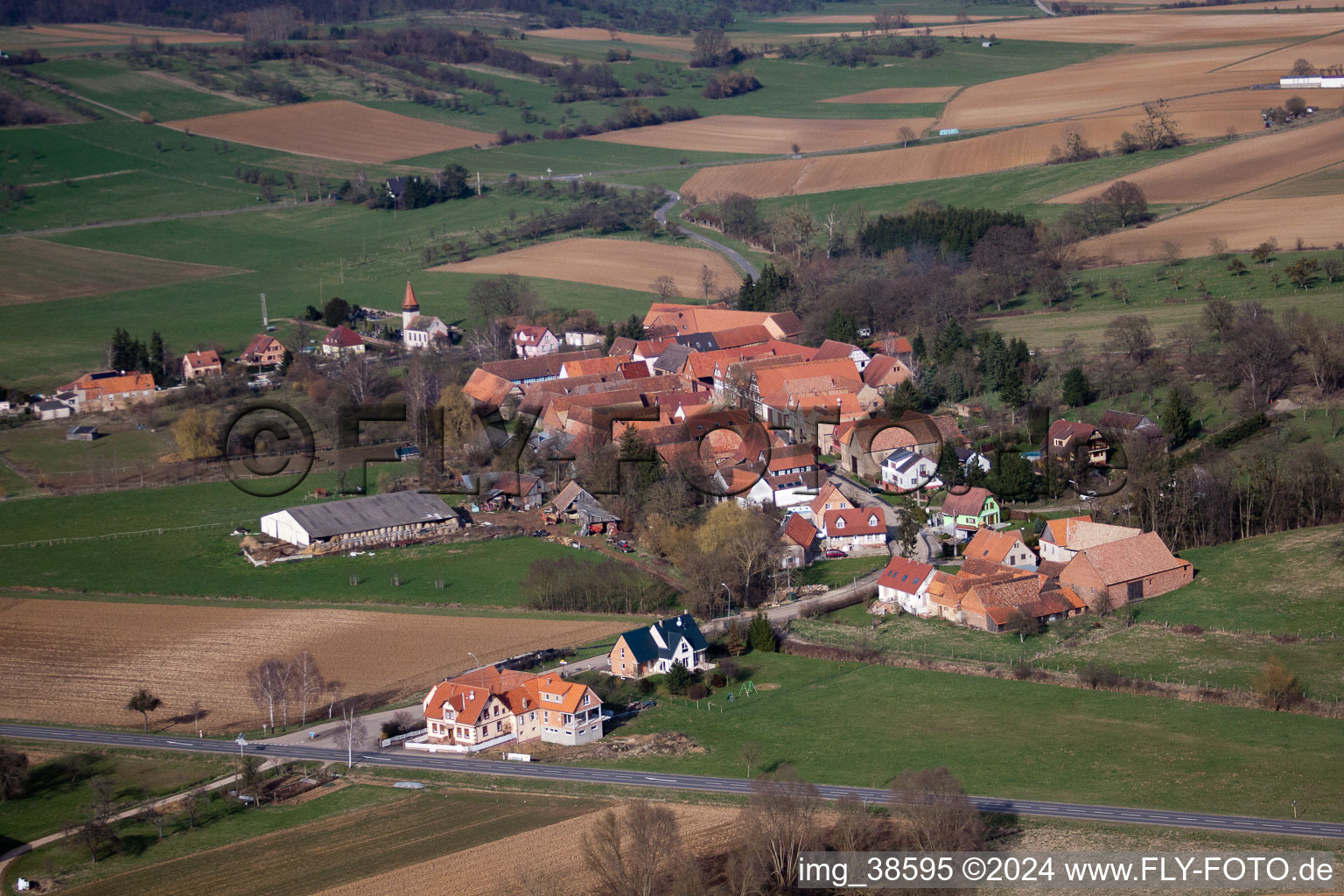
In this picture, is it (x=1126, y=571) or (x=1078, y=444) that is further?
(x=1078, y=444)

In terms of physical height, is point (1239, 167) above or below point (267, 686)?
above

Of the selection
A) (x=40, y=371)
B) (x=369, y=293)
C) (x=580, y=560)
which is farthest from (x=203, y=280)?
(x=580, y=560)

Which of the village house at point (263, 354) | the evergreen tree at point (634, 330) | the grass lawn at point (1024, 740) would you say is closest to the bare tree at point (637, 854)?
the grass lawn at point (1024, 740)

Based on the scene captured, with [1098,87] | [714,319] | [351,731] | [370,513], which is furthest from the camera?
[1098,87]

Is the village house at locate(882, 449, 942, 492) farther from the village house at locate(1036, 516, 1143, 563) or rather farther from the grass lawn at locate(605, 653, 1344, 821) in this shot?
the grass lawn at locate(605, 653, 1344, 821)

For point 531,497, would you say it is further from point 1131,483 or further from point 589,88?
point 589,88

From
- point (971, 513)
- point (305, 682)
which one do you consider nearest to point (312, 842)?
point (305, 682)

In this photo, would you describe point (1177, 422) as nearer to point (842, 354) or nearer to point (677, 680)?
point (842, 354)
